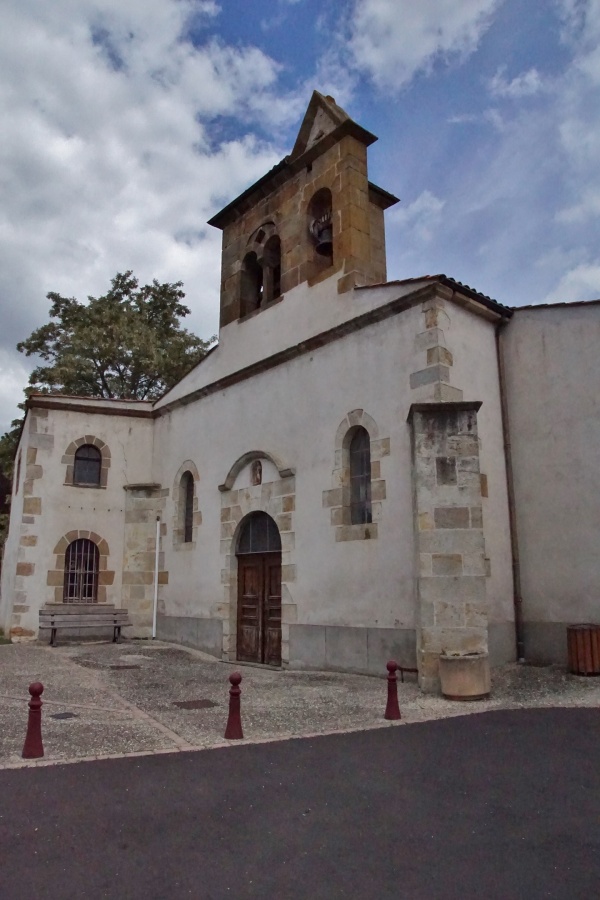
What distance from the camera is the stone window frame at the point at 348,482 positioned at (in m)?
10.3

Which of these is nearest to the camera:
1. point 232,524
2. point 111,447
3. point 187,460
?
point 232,524

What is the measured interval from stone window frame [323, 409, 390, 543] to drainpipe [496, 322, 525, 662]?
219cm

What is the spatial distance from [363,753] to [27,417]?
1305cm

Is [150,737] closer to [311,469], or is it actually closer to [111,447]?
[311,469]

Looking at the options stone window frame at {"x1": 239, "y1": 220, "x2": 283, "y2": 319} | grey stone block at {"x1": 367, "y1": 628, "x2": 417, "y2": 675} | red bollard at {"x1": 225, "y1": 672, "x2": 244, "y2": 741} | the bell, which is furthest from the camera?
stone window frame at {"x1": 239, "y1": 220, "x2": 283, "y2": 319}

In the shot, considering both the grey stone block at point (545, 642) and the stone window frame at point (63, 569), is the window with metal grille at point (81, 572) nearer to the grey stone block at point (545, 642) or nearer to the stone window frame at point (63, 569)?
the stone window frame at point (63, 569)

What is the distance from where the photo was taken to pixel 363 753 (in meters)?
5.76

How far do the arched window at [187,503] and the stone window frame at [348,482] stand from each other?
5084 mm

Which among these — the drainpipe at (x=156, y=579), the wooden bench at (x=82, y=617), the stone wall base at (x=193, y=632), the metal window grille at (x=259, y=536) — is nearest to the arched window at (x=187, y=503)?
the drainpipe at (x=156, y=579)

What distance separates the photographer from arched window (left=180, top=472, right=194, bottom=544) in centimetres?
1532

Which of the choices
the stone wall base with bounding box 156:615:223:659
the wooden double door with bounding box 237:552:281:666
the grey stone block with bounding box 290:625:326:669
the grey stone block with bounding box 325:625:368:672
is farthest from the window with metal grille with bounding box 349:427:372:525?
the stone wall base with bounding box 156:615:223:659

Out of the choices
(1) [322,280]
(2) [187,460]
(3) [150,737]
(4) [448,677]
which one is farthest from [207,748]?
(2) [187,460]

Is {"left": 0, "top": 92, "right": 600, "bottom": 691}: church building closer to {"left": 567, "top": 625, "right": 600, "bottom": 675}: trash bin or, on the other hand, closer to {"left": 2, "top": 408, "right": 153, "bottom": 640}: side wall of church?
{"left": 2, "top": 408, "right": 153, "bottom": 640}: side wall of church

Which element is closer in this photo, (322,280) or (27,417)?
(322,280)
